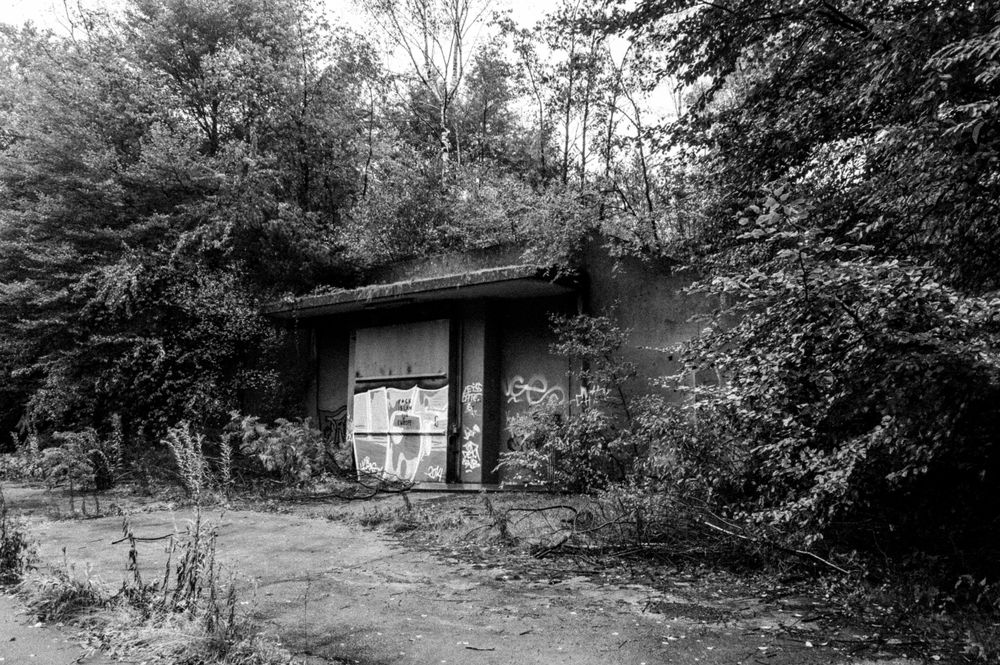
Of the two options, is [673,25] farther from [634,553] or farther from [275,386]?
[275,386]

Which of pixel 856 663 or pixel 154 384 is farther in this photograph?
pixel 154 384

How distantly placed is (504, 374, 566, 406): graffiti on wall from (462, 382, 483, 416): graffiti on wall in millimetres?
482

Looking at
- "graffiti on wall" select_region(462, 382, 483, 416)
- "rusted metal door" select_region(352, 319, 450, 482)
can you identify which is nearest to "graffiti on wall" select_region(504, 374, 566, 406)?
"graffiti on wall" select_region(462, 382, 483, 416)

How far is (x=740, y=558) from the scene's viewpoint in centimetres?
627

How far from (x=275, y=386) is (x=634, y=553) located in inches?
425

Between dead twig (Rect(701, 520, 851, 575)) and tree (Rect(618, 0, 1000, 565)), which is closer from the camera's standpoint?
tree (Rect(618, 0, 1000, 565))

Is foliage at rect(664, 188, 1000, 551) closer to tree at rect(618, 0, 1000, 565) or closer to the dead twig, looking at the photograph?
tree at rect(618, 0, 1000, 565)

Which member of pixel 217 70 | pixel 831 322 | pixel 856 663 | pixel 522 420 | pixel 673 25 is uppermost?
pixel 217 70

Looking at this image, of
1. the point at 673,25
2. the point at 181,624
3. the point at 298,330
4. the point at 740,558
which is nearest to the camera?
the point at 181,624

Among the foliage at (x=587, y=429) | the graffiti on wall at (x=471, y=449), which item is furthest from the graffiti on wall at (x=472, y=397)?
the foliage at (x=587, y=429)

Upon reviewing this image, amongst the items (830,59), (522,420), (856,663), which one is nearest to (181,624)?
(856,663)

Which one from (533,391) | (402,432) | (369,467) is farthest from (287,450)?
(533,391)

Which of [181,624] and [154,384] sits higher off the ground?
[154,384]

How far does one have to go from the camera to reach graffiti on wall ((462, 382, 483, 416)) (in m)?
12.3
